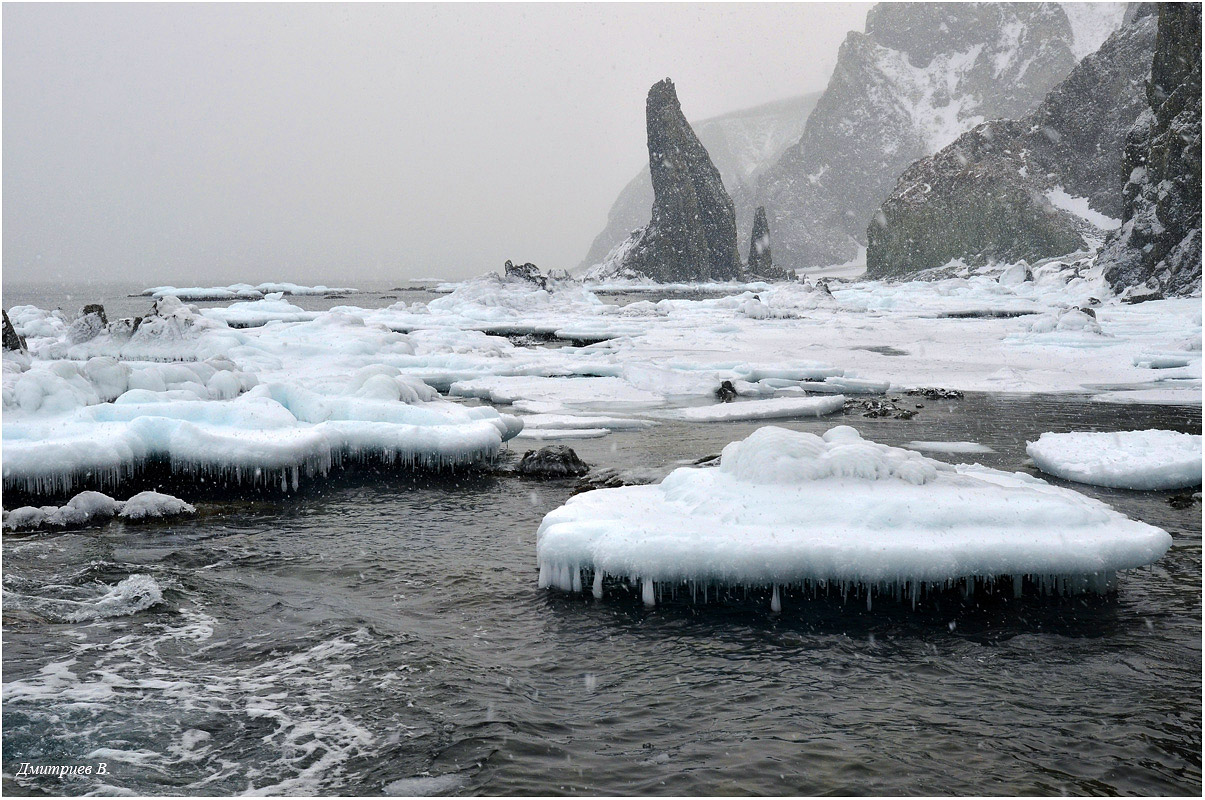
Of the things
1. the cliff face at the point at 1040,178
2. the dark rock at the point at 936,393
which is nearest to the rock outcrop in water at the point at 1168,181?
the dark rock at the point at 936,393

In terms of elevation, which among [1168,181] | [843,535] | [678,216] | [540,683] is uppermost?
[678,216]

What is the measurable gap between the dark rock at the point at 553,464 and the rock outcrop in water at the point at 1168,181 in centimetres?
5794

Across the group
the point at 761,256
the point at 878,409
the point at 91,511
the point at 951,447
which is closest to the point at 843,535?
the point at 951,447

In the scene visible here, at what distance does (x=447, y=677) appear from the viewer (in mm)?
8203

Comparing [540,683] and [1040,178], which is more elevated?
[1040,178]

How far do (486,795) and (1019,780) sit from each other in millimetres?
3796

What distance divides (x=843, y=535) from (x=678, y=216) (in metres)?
156

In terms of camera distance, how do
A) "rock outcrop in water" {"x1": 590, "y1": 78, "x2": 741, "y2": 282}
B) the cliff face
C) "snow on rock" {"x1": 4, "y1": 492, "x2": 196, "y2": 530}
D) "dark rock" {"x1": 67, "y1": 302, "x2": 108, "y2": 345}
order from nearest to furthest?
"snow on rock" {"x1": 4, "y1": 492, "x2": 196, "y2": 530}, "dark rock" {"x1": 67, "y1": 302, "x2": 108, "y2": 345}, the cliff face, "rock outcrop in water" {"x1": 590, "y1": 78, "x2": 741, "y2": 282}

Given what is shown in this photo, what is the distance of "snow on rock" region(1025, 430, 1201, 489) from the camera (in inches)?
574

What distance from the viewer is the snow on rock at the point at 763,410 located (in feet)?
72.5

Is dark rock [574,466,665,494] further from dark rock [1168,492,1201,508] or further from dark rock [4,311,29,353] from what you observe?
dark rock [4,311,29,353]

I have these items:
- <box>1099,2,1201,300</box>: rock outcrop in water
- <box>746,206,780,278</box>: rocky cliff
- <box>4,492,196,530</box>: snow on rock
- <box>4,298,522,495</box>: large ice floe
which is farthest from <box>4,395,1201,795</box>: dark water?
<box>746,206,780,278</box>: rocky cliff

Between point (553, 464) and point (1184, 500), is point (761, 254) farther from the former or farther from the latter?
point (1184, 500)

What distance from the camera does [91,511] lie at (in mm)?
13164
